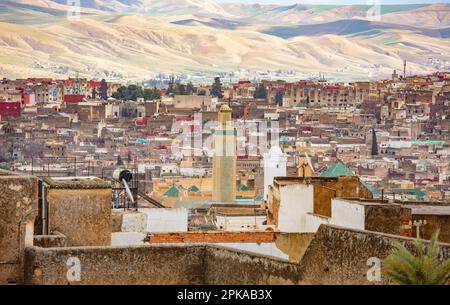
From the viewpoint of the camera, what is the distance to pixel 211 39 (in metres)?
130

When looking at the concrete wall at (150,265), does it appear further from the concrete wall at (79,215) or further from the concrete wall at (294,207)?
the concrete wall at (294,207)

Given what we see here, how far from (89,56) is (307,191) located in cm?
10882

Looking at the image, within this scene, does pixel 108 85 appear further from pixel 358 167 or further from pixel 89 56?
pixel 358 167

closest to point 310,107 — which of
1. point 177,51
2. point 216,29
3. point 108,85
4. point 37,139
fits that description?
point 108,85

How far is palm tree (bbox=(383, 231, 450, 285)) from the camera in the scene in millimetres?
5070

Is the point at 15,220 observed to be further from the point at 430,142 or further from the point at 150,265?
the point at 430,142

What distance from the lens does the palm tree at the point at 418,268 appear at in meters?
5.07

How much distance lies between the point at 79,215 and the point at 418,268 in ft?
8.01

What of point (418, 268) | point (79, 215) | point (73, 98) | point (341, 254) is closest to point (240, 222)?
point (79, 215)

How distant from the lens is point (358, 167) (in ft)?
160

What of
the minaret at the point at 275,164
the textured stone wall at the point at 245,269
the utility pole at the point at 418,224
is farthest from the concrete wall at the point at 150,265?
the minaret at the point at 275,164

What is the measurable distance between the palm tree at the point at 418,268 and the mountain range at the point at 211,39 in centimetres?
9868

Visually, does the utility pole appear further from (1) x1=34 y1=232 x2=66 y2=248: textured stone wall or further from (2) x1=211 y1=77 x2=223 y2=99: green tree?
(2) x1=211 y1=77 x2=223 y2=99: green tree

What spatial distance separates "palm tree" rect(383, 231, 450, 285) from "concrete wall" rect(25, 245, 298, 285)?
994 mm
